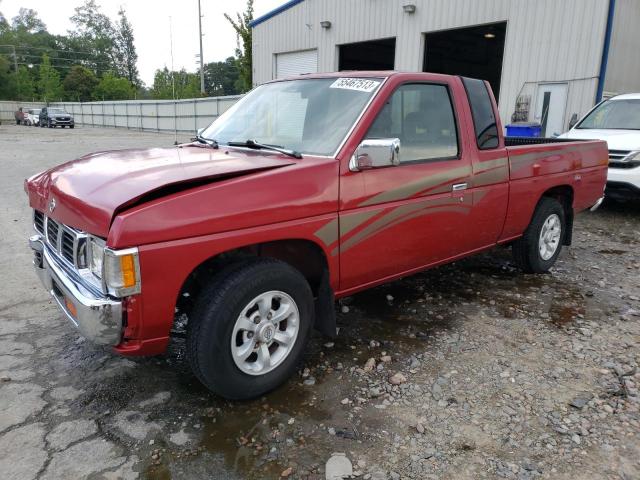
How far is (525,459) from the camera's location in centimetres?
254

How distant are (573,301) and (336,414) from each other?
2.88 m

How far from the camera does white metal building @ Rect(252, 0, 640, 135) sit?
11727mm

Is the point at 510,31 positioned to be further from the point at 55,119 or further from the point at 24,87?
the point at 24,87

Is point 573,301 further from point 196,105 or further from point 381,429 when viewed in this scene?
point 196,105

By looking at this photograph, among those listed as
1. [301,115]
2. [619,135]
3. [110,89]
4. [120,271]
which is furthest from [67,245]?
[110,89]

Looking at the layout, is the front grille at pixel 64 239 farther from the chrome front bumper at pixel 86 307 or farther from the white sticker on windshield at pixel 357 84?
the white sticker on windshield at pixel 357 84

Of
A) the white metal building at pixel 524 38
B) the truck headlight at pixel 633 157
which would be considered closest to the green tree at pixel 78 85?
the white metal building at pixel 524 38

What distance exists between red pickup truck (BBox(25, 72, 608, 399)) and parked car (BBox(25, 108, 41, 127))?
4641 centimetres


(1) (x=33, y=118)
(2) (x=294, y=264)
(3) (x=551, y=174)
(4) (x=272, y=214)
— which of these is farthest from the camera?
(1) (x=33, y=118)

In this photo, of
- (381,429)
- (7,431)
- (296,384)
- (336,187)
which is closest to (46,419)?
(7,431)

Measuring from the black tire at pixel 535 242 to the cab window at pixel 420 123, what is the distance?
1.58m

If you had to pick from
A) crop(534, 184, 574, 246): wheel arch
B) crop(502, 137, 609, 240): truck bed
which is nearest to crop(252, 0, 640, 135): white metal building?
crop(502, 137, 609, 240): truck bed

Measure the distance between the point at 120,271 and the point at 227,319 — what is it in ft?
2.01

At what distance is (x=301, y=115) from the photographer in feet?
12.0
